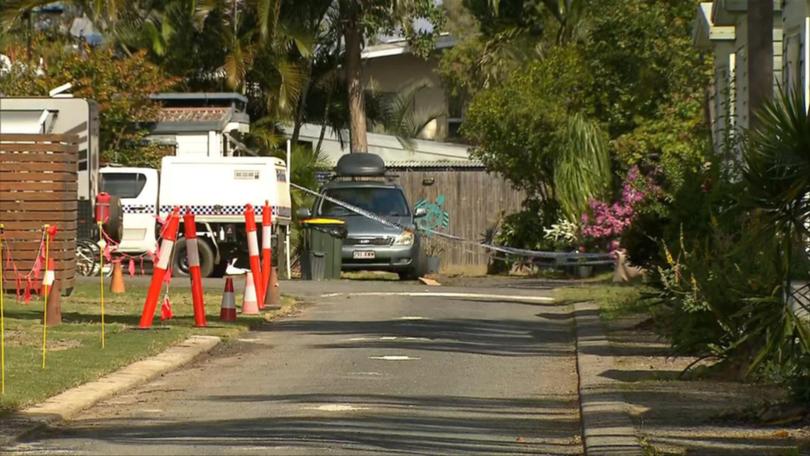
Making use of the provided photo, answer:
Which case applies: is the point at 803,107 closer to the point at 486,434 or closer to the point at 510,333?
the point at 486,434

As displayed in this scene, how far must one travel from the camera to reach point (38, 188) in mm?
20500

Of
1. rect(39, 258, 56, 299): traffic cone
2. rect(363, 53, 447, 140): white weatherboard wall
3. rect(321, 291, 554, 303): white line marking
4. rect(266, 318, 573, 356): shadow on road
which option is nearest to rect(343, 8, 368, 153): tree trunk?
rect(363, 53, 447, 140): white weatherboard wall

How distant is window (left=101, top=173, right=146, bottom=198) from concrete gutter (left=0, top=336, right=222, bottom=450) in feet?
44.8

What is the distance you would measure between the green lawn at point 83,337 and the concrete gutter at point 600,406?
12.9 feet

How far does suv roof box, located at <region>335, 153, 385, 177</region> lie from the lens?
32.5 meters

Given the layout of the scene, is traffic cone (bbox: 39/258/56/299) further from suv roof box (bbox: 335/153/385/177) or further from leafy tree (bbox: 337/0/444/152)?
leafy tree (bbox: 337/0/444/152)

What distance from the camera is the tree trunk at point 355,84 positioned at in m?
37.7

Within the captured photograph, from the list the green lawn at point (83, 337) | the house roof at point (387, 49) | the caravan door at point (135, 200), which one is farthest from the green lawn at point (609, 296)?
the house roof at point (387, 49)

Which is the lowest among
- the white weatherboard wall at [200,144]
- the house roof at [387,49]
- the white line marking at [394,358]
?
the white line marking at [394,358]

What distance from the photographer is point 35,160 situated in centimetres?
2047

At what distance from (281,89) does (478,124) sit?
476 cm

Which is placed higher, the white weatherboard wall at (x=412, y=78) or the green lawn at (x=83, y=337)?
the white weatherboard wall at (x=412, y=78)

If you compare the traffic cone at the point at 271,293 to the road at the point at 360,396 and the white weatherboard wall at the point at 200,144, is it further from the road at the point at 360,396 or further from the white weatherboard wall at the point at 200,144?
the white weatherboard wall at the point at 200,144

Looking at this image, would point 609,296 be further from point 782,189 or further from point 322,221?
point 782,189
